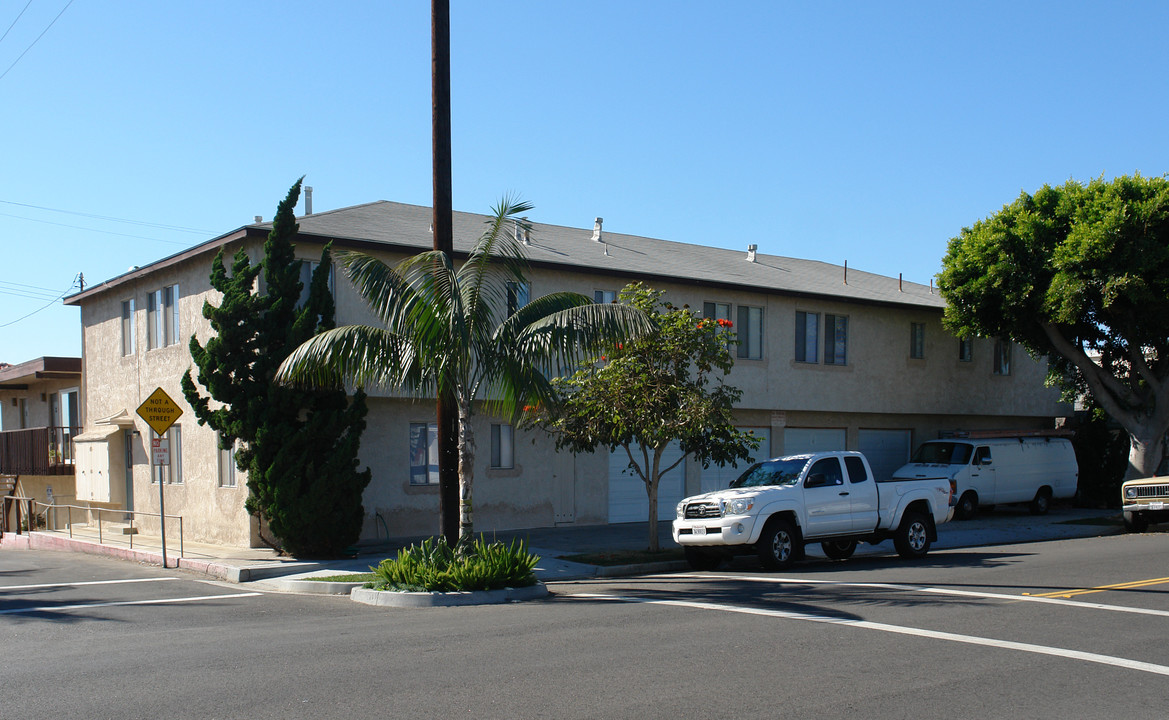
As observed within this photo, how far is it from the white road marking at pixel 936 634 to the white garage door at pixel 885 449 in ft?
55.9

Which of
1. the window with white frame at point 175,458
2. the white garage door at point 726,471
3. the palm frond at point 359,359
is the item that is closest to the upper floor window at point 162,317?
the window with white frame at point 175,458

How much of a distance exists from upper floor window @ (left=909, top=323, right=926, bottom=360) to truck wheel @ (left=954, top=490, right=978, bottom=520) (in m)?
5.05

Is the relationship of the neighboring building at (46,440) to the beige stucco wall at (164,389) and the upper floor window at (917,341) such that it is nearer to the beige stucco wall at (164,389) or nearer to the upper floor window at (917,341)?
the beige stucco wall at (164,389)

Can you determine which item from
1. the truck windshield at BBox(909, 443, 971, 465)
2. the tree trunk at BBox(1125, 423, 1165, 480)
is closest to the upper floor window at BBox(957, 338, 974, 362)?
the truck windshield at BBox(909, 443, 971, 465)

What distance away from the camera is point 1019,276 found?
2423cm

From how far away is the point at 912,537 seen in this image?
17312mm

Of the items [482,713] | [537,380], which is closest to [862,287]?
[537,380]

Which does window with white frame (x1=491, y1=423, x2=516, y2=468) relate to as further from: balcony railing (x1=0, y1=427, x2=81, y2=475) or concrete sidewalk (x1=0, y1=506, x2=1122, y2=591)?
balcony railing (x1=0, y1=427, x2=81, y2=475)

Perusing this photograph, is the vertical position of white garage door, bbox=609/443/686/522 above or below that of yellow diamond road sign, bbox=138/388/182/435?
below

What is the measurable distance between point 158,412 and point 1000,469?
1960 centimetres

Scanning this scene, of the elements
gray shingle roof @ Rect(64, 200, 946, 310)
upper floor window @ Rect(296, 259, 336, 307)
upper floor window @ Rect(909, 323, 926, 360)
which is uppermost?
gray shingle roof @ Rect(64, 200, 946, 310)

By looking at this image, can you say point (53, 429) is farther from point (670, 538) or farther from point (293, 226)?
point (670, 538)

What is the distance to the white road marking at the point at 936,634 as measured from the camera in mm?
8180

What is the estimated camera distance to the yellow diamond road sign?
55.4ft
